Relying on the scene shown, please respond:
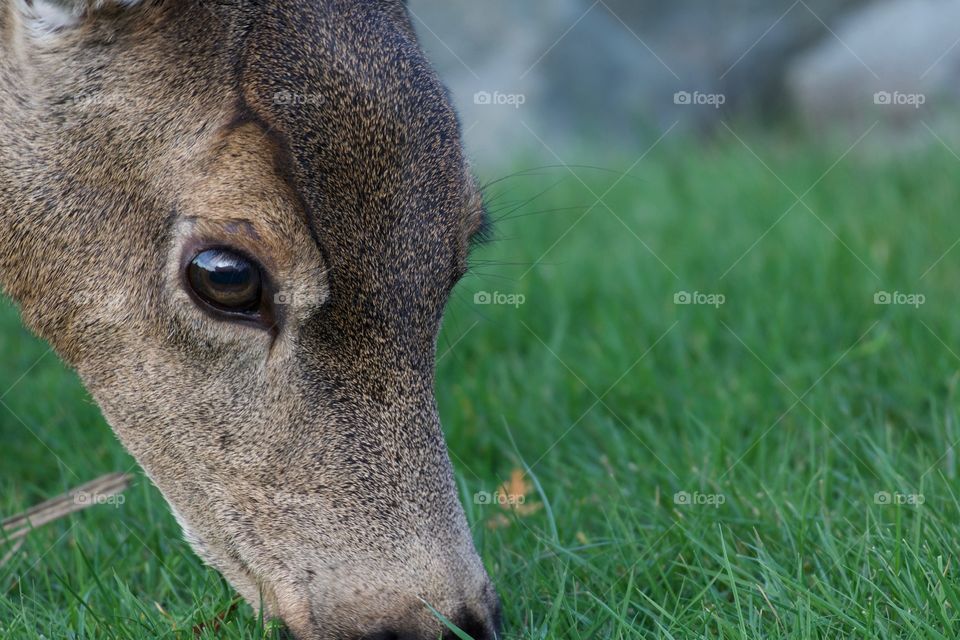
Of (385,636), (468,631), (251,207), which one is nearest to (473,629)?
(468,631)

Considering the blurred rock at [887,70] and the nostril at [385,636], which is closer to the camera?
the nostril at [385,636]

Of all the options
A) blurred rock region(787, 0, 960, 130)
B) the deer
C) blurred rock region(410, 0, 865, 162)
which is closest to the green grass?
the deer

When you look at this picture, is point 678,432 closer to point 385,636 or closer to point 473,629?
point 473,629

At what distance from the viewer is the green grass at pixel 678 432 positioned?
360 centimetres

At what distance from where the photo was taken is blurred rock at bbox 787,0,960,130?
10102mm

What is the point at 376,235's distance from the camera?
3.35 m

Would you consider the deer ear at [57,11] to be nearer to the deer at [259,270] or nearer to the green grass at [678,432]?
the deer at [259,270]

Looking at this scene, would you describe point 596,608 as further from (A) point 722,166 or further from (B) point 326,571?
(A) point 722,166

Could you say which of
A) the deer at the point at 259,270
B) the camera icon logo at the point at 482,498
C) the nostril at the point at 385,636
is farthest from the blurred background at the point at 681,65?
the nostril at the point at 385,636

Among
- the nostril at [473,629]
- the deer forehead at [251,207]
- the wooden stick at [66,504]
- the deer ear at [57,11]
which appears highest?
the deer ear at [57,11]

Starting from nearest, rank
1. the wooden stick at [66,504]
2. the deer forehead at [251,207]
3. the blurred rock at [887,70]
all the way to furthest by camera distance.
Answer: the deer forehead at [251,207] → the wooden stick at [66,504] → the blurred rock at [887,70]

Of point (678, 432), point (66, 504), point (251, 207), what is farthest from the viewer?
point (678, 432)

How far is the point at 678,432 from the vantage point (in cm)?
542

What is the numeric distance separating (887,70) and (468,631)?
856cm
